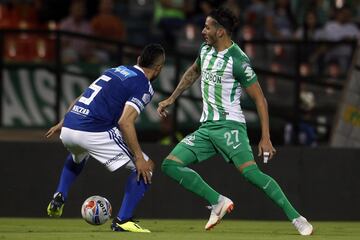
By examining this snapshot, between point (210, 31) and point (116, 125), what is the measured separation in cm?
141

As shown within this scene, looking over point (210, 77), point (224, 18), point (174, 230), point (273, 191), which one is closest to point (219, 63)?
point (210, 77)

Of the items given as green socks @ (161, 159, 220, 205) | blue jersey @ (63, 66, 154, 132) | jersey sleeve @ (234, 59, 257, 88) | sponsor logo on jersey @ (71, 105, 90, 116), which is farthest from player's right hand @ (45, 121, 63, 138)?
jersey sleeve @ (234, 59, 257, 88)

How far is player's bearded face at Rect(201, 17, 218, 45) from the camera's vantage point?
11477mm

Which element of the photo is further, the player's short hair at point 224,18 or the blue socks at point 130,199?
the player's short hair at point 224,18

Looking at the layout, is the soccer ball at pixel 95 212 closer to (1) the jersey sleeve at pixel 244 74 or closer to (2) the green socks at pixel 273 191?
(2) the green socks at pixel 273 191

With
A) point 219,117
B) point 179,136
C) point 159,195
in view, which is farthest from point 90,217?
point 179,136

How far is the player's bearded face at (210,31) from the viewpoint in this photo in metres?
11.5

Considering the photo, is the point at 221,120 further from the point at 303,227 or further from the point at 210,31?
the point at 303,227

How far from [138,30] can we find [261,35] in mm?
2631

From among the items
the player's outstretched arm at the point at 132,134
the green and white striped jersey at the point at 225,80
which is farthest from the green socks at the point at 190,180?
the green and white striped jersey at the point at 225,80

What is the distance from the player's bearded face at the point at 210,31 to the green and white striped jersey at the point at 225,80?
15cm

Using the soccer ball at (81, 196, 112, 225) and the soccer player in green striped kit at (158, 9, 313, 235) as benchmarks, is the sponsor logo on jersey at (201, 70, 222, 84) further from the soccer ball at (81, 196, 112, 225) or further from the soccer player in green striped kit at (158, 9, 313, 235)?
the soccer ball at (81, 196, 112, 225)

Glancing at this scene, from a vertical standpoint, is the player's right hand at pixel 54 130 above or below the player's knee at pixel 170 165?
above

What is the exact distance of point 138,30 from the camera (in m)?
20.7
